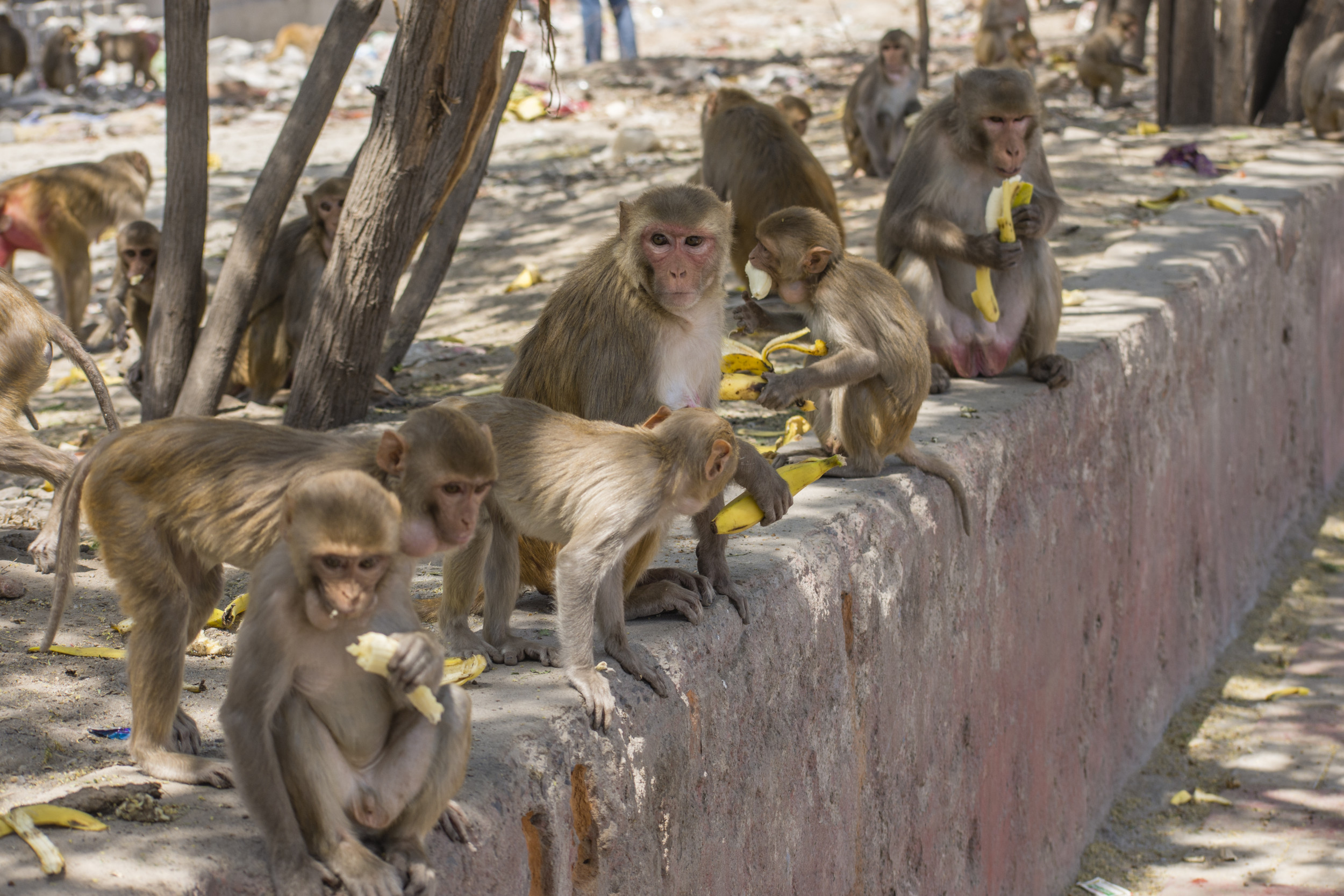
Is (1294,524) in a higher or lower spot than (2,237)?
lower

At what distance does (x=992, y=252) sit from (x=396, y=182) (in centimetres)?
221

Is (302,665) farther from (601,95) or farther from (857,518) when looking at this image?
(601,95)

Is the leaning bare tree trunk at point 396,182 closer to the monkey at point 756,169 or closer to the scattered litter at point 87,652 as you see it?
the monkey at point 756,169

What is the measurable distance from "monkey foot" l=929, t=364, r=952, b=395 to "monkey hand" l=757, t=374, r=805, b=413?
124 cm

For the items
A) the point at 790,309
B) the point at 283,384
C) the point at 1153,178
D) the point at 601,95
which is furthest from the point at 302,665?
the point at 601,95

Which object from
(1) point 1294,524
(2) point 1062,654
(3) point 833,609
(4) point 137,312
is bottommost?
(1) point 1294,524

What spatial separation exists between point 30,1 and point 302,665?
72.2ft

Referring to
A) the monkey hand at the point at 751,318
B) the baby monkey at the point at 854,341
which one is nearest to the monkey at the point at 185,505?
the baby monkey at the point at 854,341

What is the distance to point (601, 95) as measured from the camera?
47.8ft

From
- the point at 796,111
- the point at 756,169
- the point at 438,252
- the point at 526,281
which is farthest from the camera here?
the point at 796,111

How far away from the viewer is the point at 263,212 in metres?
5.43

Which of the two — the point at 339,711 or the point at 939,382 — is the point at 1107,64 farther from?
the point at 339,711

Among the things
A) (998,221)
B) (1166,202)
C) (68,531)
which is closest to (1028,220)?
(998,221)

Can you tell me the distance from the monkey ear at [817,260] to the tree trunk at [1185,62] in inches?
355
